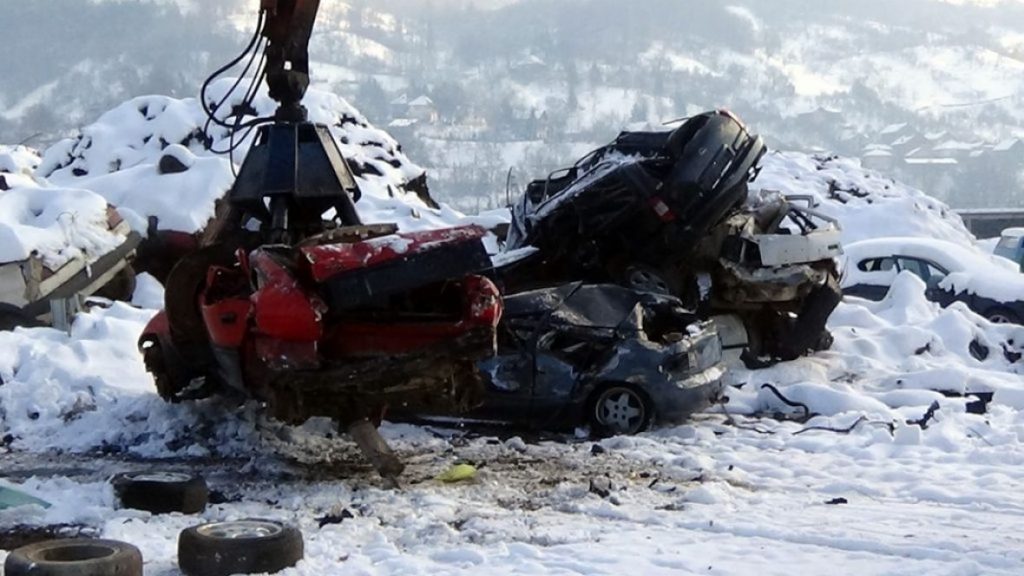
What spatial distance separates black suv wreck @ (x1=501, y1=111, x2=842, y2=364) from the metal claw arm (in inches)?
124

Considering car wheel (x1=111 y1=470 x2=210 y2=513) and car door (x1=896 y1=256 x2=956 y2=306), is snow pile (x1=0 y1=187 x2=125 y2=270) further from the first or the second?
car door (x1=896 y1=256 x2=956 y2=306)

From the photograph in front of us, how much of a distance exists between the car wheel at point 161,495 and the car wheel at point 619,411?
3.44 m

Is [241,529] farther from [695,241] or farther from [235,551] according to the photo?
[695,241]

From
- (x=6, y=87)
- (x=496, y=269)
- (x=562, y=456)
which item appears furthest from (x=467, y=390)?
(x=6, y=87)

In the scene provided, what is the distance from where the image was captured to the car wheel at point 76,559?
5020mm

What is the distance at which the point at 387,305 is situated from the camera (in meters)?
7.06

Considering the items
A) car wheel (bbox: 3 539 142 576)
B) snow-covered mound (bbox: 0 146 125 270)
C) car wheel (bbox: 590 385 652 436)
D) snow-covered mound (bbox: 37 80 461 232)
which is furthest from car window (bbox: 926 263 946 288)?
car wheel (bbox: 3 539 142 576)

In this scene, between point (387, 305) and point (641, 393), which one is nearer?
point (387, 305)

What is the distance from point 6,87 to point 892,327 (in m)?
38.1

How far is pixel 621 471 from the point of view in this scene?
789 centimetres

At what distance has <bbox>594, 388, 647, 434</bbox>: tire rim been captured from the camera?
9.15 m

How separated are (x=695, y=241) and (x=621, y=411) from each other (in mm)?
2885

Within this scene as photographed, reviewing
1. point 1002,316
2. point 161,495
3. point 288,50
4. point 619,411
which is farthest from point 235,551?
point 1002,316

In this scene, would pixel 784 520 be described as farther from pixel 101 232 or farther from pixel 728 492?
pixel 101 232
